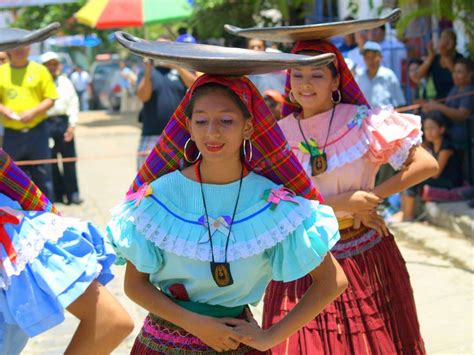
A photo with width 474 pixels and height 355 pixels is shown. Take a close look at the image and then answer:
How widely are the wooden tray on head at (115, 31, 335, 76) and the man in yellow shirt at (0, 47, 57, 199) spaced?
6.91 metres

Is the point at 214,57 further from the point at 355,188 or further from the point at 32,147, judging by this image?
the point at 32,147

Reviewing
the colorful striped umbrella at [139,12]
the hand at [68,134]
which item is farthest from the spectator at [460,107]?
the colorful striped umbrella at [139,12]

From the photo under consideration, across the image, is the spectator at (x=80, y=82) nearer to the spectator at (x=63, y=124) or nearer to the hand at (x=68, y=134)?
the spectator at (x=63, y=124)

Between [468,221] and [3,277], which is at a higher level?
[3,277]

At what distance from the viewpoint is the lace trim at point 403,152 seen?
4.23m

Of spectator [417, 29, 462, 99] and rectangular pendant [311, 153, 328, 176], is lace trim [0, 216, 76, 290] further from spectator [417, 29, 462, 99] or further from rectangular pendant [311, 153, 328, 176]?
spectator [417, 29, 462, 99]

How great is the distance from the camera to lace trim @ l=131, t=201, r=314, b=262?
281 cm

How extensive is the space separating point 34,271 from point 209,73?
79 cm

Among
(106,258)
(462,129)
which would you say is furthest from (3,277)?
(462,129)

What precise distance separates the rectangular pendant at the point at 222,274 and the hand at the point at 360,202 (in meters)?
1.33

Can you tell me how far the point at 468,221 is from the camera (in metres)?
7.89

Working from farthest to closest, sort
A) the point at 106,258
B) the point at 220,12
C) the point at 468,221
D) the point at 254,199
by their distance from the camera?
1. the point at 220,12
2. the point at 468,221
3. the point at 254,199
4. the point at 106,258

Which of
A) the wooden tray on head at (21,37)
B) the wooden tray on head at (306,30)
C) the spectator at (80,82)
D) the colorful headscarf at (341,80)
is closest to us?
the wooden tray on head at (21,37)

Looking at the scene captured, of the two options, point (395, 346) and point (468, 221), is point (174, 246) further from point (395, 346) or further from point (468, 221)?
point (468, 221)
